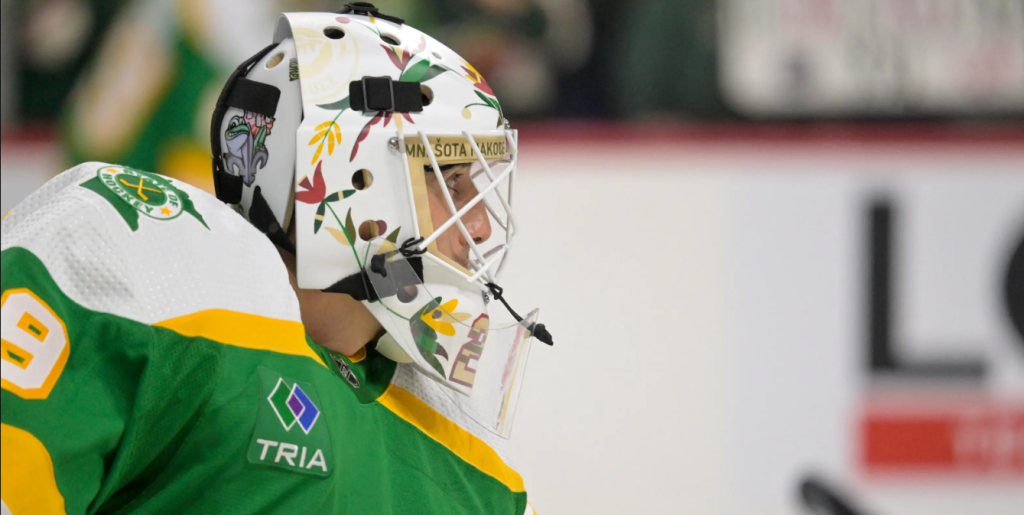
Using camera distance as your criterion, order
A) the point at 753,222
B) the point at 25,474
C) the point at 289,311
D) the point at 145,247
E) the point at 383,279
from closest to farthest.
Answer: the point at 25,474, the point at 145,247, the point at 289,311, the point at 383,279, the point at 753,222

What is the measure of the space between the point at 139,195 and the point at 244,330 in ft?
0.53

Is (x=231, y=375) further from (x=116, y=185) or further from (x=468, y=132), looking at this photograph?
(x=468, y=132)

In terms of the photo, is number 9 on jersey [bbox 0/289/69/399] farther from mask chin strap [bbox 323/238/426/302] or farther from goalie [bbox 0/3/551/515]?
mask chin strap [bbox 323/238/426/302]

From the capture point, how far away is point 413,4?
9.14 ft

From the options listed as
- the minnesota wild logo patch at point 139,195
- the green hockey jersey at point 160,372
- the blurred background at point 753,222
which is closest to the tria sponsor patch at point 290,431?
the green hockey jersey at point 160,372

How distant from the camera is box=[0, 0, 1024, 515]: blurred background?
9.20 ft

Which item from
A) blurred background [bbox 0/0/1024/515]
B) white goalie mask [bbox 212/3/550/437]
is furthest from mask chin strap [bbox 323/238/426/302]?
blurred background [bbox 0/0/1024/515]

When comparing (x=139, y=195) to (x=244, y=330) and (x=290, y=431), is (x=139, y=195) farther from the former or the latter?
(x=290, y=431)

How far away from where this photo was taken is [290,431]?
2.99 ft

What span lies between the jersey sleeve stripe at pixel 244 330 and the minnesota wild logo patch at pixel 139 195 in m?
0.10

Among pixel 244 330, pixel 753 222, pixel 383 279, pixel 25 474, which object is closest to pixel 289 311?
pixel 244 330

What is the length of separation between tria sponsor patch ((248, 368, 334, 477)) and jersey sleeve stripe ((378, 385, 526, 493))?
0.63ft

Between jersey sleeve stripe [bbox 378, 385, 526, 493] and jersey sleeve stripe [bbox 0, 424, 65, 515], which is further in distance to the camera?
jersey sleeve stripe [bbox 378, 385, 526, 493]

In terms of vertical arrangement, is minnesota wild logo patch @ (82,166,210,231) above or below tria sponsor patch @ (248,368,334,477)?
above
